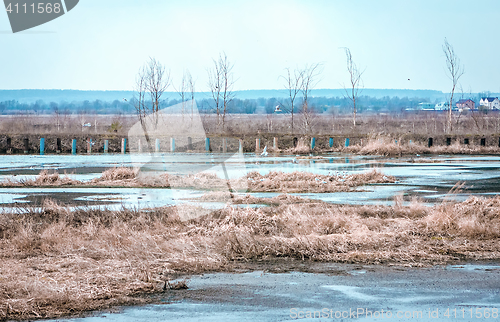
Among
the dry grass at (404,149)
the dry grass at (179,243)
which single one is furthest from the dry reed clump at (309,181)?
the dry grass at (404,149)

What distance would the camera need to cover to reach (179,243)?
29.8ft

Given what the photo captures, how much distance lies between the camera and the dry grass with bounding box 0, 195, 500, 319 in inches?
270

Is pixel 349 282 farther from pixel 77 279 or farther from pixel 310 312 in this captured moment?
pixel 77 279

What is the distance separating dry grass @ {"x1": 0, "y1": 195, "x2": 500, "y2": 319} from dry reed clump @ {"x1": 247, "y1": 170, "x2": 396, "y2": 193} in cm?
465

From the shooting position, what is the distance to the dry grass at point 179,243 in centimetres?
686

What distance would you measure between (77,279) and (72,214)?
163 inches

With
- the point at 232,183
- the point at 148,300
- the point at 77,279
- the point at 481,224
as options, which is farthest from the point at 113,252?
the point at 232,183

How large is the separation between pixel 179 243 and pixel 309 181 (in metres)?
9.19

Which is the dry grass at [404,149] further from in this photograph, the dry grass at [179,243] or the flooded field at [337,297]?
the flooded field at [337,297]

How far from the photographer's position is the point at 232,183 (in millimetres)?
17453
